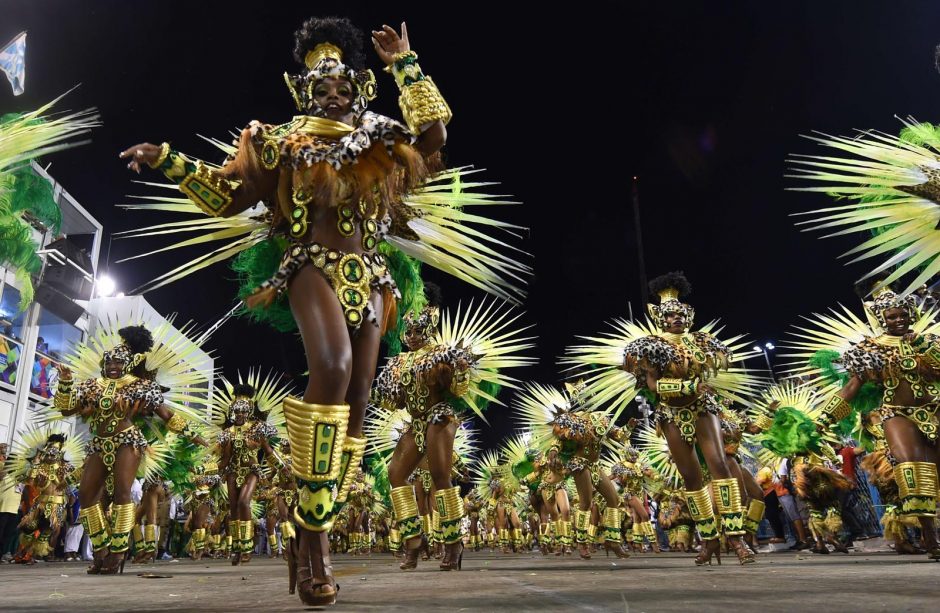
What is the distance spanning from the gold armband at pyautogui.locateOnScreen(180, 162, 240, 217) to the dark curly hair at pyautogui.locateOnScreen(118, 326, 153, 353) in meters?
4.43

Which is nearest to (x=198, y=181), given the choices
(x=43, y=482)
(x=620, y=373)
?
(x=620, y=373)

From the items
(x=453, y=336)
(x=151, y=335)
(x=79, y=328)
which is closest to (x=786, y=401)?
(x=453, y=336)

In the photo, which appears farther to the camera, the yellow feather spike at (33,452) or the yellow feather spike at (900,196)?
the yellow feather spike at (33,452)

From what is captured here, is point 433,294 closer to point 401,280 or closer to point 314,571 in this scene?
point 401,280

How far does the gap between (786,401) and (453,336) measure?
5.54 meters

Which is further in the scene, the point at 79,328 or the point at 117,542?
the point at 79,328

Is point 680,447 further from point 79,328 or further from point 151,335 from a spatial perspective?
point 79,328

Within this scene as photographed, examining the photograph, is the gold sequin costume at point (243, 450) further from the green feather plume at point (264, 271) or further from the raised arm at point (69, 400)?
the green feather plume at point (264, 271)

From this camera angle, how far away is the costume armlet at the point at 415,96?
2.85m

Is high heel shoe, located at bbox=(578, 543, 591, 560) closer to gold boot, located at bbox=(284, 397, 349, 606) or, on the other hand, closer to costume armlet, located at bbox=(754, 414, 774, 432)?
costume armlet, located at bbox=(754, 414, 774, 432)

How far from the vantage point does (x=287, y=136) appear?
297 centimetres

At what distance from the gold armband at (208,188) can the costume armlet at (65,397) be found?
A: 4113 mm

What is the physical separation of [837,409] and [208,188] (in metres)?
4.93

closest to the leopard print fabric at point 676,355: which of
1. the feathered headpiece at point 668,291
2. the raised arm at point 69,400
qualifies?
the feathered headpiece at point 668,291
